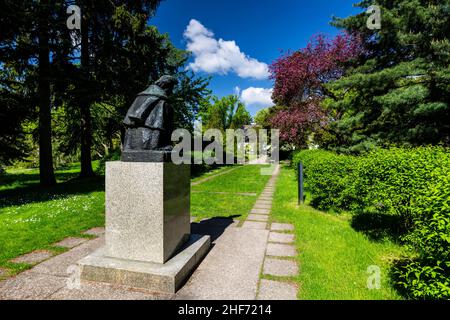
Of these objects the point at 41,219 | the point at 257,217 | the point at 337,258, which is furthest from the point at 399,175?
the point at 41,219

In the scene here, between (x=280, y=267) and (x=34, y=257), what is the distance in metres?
4.12

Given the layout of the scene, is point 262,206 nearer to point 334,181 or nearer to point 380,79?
point 334,181

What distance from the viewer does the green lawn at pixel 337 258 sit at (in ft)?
10.5

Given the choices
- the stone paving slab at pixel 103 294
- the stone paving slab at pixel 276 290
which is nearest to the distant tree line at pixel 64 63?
the stone paving slab at pixel 103 294

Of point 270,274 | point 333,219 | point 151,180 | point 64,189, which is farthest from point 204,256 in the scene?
point 64,189

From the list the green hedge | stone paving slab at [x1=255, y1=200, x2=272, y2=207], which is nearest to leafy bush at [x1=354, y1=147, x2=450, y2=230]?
the green hedge

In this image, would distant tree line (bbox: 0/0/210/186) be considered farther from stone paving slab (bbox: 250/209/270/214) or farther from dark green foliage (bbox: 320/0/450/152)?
dark green foliage (bbox: 320/0/450/152)

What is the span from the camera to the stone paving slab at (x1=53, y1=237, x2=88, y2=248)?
15.9 feet

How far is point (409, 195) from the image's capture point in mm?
4047

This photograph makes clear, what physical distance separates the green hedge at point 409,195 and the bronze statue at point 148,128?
10.6ft

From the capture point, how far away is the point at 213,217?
23.5ft

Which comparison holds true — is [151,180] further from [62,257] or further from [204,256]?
[62,257]

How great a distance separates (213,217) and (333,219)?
128 inches

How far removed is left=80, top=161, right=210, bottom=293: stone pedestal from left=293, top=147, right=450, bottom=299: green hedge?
111 inches
